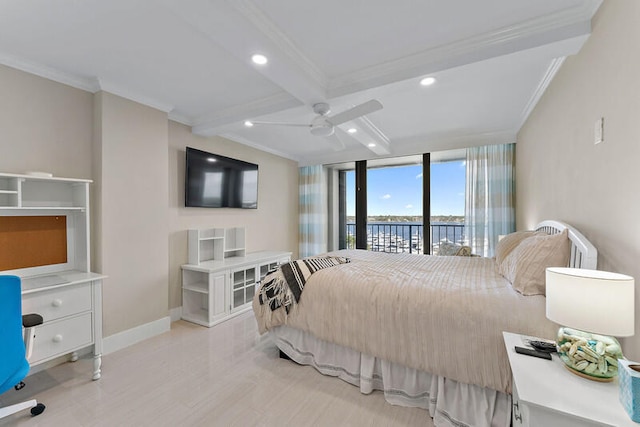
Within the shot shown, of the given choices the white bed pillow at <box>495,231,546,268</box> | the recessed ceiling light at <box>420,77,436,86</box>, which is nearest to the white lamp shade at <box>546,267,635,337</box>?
the white bed pillow at <box>495,231,546,268</box>

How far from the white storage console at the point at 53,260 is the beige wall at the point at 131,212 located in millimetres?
214

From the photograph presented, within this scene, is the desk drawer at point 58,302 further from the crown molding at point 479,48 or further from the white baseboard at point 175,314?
the crown molding at point 479,48

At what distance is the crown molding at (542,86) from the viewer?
7.04 feet

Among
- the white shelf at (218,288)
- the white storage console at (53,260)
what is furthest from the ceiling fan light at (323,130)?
the white storage console at (53,260)

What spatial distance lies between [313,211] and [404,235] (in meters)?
1.82

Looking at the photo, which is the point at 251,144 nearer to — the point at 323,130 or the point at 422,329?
the point at 323,130

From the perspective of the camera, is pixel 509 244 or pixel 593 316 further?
pixel 509 244

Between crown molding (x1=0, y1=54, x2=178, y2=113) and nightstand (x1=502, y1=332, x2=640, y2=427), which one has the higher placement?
crown molding (x1=0, y1=54, x2=178, y2=113)

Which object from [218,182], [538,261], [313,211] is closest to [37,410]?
[218,182]

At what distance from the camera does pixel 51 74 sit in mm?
2318

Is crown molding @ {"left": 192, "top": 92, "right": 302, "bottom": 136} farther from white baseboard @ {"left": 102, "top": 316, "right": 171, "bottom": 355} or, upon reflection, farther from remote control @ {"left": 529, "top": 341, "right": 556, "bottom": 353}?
remote control @ {"left": 529, "top": 341, "right": 556, "bottom": 353}

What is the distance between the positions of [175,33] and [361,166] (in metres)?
3.68

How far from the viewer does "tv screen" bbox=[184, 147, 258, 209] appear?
135 inches

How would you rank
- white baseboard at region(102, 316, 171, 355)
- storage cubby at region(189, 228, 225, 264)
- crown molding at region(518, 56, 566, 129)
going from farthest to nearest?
storage cubby at region(189, 228, 225, 264), white baseboard at region(102, 316, 171, 355), crown molding at region(518, 56, 566, 129)
